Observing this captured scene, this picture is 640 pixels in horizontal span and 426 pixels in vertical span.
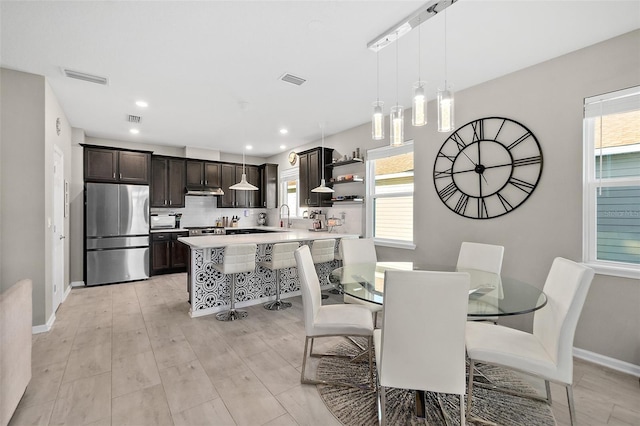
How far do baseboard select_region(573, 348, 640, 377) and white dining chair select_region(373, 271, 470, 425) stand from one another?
188 cm

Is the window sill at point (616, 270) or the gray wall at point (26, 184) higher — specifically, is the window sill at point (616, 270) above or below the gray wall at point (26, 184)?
below

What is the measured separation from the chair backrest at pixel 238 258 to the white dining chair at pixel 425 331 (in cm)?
227

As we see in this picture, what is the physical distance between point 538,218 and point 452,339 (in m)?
2.12

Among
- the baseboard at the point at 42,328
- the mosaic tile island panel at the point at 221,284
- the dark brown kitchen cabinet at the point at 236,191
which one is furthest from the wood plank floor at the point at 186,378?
the dark brown kitchen cabinet at the point at 236,191

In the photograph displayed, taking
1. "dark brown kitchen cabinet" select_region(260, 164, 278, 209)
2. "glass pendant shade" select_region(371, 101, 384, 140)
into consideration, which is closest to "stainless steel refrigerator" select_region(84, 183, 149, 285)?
"dark brown kitchen cabinet" select_region(260, 164, 278, 209)

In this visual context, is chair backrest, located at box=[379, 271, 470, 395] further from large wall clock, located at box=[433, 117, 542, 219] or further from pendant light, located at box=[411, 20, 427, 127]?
large wall clock, located at box=[433, 117, 542, 219]

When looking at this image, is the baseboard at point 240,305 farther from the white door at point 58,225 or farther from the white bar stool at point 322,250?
the white door at point 58,225

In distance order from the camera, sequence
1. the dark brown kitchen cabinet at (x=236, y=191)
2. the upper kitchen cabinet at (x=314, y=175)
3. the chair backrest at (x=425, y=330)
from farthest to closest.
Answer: the dark brown kitchen cabinet at (x=236, y=191), the upper kitchen cabinet at (x=314, y=175), the chair backrest at (x=425, y=330)

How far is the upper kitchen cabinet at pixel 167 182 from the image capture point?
6004mm

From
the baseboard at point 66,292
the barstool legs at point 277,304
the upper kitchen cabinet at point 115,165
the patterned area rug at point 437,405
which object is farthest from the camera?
the upper kitchen cabinet at point 115,165

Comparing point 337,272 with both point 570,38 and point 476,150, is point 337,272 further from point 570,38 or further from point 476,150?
point 570,38

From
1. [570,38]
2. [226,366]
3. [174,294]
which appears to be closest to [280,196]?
[174,294]

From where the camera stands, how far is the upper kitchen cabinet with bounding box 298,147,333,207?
5363mm

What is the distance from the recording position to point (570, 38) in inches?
97.1
